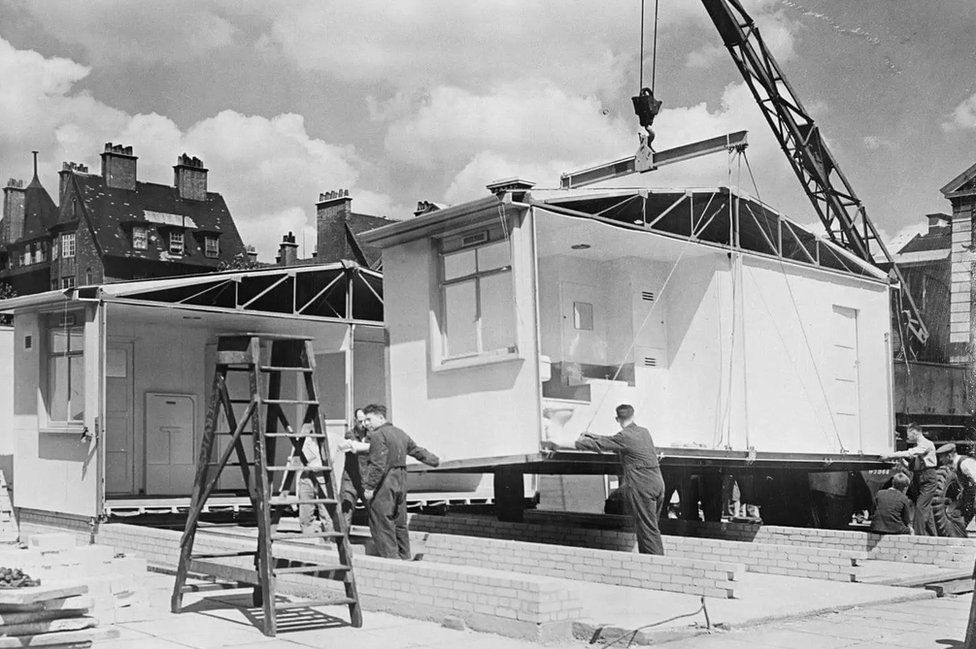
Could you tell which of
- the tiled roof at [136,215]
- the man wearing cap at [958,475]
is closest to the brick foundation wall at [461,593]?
the man wearing cap at [958,475]

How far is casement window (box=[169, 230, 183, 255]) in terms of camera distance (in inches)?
1870

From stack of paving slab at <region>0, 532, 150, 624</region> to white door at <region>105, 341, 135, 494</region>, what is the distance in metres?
8.42

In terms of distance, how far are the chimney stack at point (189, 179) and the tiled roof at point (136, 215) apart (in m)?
0.49

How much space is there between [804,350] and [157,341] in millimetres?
10694

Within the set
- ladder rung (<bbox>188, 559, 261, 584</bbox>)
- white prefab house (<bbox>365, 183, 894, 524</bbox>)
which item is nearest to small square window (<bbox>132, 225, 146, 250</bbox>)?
white prefab house (<bbox>365, 183, 894, 524</bbox>)

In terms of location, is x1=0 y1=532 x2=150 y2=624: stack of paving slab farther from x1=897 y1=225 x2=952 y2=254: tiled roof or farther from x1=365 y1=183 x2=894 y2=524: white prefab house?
x1=897 y1=225 x2=952 y2=254: tiled roof

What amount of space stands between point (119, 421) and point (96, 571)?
31.7ft

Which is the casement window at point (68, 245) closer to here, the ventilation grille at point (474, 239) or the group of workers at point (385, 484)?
the ventilation grille at point (474, 239)

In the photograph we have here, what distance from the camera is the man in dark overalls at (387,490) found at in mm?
10594

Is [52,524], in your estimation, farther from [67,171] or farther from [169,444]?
[67,171]

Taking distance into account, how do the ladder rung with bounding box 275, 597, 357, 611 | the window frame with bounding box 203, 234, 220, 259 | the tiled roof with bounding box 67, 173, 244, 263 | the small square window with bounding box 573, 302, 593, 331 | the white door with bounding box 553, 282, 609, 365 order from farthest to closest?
the window frame with bounding box 203, 234, 220, 259 < the tiled roof with bounding box 67, 173, 244, 263 < the small square window with bounding box 573, 302, 593, 331 < the white door with bounding box 553, 282, 609, 365 < the ladder rung with bounding box 275, 597, 357, 611

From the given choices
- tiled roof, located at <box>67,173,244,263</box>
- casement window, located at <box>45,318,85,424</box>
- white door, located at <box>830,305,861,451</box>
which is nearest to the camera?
white door, located at <box>830,305,861,451</box>

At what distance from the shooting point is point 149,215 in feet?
153

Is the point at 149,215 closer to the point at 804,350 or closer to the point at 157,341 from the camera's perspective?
the point at 157,341
